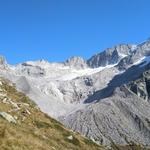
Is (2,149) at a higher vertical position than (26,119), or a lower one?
lower


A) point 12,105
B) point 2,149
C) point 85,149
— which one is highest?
point 12,105

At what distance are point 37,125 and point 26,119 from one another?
1.32 meters

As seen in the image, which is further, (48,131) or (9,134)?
(48,131)

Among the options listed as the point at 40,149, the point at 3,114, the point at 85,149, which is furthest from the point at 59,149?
the point at 85,149

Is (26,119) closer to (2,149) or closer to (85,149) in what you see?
(85,149)

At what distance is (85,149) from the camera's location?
117 feet

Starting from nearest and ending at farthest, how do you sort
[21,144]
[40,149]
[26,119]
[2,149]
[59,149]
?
1. [2,149]
2. [21,144]
3. [40,149]
4. [59,149]
5. [26,119]

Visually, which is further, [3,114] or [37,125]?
[37,125]

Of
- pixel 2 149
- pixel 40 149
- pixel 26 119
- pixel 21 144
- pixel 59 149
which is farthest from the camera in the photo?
pixel 26 119

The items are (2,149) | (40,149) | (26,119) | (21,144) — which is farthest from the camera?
(26,119)

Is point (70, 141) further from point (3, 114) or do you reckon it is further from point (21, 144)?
point (21, 144)

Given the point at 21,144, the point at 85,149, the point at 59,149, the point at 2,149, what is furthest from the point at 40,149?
the point at 85,149

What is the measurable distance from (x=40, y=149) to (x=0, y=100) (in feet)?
51.5

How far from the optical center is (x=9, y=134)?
63.3 feet
